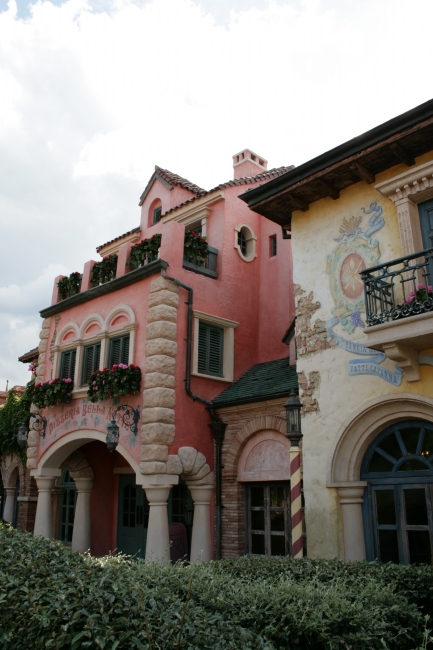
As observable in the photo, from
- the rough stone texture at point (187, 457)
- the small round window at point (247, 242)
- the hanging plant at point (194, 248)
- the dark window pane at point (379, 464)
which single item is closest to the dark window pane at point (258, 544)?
the rough stone texture at point (187, 457)

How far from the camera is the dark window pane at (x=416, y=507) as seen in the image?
27.0 ft

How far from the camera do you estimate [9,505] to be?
1894cm

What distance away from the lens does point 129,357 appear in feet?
42.1

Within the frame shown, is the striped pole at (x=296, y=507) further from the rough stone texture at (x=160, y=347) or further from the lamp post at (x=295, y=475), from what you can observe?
the rough stone texture at (x=160, y=347)

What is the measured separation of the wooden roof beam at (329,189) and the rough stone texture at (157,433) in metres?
5.83

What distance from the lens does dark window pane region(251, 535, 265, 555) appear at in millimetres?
11906

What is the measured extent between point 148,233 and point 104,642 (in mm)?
15959

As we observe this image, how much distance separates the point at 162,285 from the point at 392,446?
6.32 meters

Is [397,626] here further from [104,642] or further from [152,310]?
[152,310]

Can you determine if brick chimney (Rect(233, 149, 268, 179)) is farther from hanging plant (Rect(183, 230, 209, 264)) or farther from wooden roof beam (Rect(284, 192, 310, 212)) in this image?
wooden roof beam (Rect(284, 192, 310, 212))

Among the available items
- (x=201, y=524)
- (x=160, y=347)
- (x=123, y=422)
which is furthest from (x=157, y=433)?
(x=201, y=524)

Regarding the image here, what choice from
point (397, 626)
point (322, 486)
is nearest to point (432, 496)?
point (322, 486)

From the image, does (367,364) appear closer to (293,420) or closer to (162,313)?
(293,420)

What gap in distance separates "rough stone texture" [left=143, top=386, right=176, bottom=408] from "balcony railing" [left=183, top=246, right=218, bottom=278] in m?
3.27
